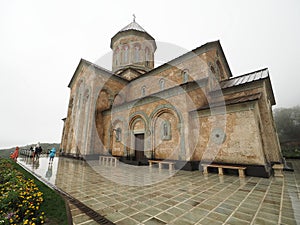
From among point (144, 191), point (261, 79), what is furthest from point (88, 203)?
point (261, 79)

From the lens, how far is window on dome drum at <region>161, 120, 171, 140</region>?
10.2 metres

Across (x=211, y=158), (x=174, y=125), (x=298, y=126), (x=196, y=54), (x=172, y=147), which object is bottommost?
(x=211, y=158)

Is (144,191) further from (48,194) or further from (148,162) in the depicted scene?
(148,162)

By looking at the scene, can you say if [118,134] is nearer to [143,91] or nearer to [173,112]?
[143,91]

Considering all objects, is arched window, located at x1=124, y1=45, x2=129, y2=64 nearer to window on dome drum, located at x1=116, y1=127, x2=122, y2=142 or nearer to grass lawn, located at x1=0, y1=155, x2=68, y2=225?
window on dome drum, located at x1=116, y1=127, x2=122, y2=142

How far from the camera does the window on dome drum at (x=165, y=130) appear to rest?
1017 centimetres

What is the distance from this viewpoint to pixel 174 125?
33.2 feet

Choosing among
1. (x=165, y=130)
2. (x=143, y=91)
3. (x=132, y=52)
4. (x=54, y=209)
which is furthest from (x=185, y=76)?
(x=54, y=209)

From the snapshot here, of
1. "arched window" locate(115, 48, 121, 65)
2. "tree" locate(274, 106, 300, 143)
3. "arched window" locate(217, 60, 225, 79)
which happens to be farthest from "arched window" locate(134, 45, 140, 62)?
"tree" locate(274, 106, 300, 143)

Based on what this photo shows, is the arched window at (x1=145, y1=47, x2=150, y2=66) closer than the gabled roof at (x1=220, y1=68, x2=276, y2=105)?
No

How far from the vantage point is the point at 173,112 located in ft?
33.6

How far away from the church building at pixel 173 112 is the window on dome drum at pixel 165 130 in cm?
7

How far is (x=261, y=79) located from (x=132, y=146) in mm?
11169

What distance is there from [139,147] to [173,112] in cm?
441
